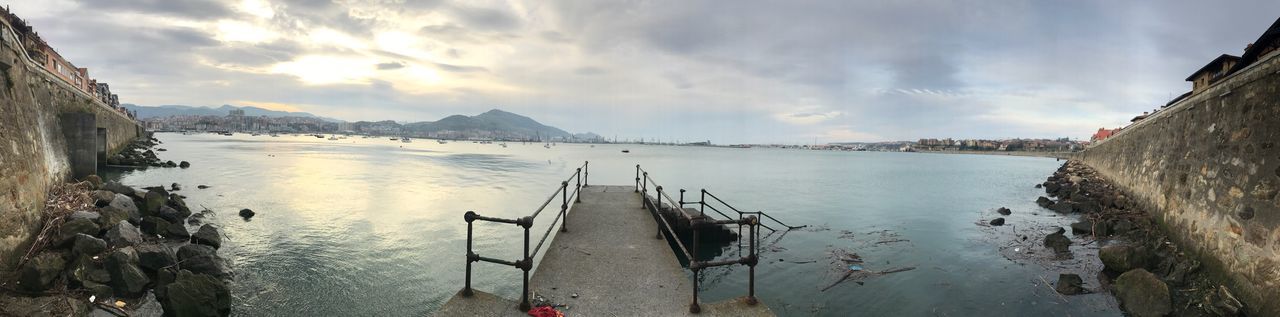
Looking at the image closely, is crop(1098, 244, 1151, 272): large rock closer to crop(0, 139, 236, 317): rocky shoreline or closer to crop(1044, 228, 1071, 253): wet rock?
crop(1044, 228, 1071, 253): wet rock

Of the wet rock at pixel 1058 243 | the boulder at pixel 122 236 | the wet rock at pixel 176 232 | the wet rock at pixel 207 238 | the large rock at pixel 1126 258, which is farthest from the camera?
the wet rock at pixel 1058 243

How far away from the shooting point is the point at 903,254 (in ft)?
48.1

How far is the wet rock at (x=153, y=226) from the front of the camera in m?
12.5

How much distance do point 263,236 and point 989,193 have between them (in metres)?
44.1

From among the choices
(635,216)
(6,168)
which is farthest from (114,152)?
(635,216)

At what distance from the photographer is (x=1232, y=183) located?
970 cm

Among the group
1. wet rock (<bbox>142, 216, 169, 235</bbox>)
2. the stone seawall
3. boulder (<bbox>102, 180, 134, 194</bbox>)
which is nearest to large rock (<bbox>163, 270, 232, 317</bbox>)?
the stone seawall

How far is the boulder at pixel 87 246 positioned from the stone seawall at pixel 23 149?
1.99 ft

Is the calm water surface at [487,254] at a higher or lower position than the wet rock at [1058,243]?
lower

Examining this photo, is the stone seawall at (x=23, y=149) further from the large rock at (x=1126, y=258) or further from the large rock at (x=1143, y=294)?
the large rock at (x=1126, y=258)

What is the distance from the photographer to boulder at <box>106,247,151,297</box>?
26.7 feet

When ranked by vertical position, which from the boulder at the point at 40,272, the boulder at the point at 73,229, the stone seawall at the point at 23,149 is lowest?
the boulder at the point at 40,272

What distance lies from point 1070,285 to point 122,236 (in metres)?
18.9

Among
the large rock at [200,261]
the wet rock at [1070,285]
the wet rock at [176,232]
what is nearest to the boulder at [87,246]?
the large rock at [200,261]
